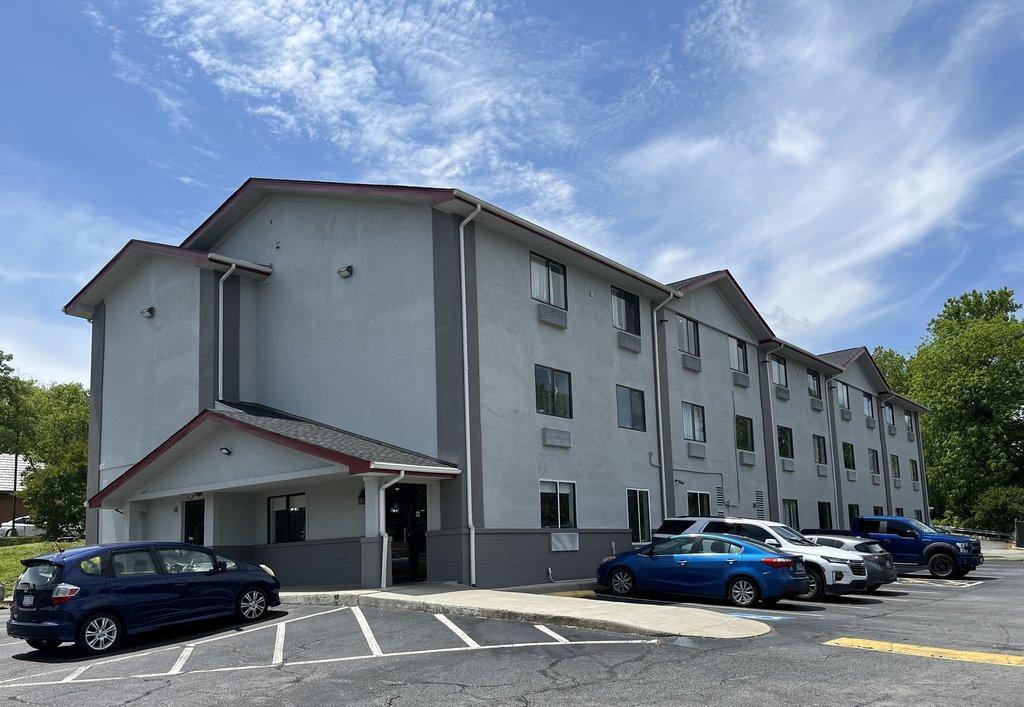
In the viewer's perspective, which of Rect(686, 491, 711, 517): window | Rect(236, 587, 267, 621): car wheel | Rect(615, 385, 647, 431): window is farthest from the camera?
Rect(686, 491, 711, 517): window

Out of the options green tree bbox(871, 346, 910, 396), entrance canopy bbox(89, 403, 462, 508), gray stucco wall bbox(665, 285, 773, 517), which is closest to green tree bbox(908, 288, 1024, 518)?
green tree bbox(871, 346, 910, 396)

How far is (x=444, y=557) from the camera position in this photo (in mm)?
18422

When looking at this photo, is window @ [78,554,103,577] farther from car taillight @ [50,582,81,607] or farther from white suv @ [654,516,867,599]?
white suv @ [654,516,867,599]

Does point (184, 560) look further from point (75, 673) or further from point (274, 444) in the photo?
point (274, 444)

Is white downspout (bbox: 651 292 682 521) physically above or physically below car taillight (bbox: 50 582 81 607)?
above

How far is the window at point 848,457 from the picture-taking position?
39.1 m

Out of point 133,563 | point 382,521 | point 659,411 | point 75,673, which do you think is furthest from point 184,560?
point 659,411

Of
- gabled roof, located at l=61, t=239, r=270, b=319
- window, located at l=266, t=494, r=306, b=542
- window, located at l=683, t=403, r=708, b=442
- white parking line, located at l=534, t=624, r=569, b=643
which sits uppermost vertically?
gabled roof, located at l=61, t=239, r=270, b=319

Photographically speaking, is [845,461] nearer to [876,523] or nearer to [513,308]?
[876,523]

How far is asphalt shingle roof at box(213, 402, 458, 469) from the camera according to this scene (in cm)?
1786

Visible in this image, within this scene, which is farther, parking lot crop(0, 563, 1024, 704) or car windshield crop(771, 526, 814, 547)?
car windshield crop(771, 526, 814, 547)

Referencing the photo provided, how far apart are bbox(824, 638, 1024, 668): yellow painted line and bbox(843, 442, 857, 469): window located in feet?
96.0

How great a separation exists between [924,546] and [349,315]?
1657 cm

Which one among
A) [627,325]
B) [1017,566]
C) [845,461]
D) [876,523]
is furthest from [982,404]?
[627,325]
